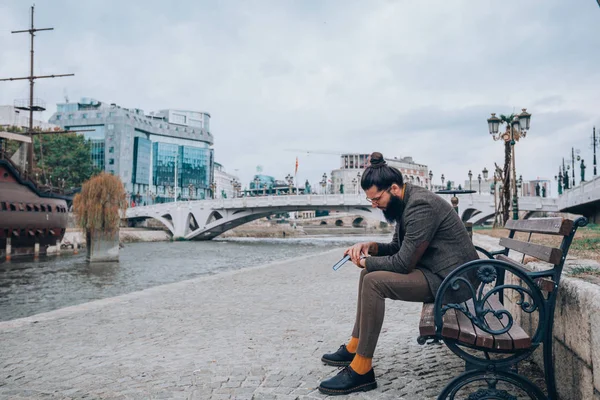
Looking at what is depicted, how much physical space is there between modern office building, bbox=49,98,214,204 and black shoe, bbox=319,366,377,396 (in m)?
71.9

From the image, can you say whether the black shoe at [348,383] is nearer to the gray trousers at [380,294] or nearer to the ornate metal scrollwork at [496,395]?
the gray trousers at [380,294]

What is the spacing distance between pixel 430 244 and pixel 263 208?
39627mm

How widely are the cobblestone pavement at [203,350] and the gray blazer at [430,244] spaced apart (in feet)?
2.25

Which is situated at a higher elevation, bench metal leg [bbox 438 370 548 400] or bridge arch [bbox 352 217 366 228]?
bench metal leg [bbox 438 370 548 400]

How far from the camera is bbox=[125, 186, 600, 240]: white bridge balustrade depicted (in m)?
33.0

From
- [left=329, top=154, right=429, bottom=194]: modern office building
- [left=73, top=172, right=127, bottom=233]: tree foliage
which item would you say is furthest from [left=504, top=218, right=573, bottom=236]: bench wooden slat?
[left=329, top=154, right=429, bottom=194]: modern office building

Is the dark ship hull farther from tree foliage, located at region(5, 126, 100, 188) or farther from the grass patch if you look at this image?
the grass patch

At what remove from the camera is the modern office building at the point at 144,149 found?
81.0 metres

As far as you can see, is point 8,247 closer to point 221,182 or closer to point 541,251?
point 541,251

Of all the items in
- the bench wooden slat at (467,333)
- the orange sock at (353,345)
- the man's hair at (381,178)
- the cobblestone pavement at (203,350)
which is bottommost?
the cobblestone pavement at (203,350)

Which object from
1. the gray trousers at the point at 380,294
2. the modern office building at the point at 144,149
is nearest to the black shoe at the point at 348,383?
the gray trousers at the point at 380,294

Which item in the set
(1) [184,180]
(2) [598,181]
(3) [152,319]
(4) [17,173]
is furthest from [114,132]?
(3) [152,319]

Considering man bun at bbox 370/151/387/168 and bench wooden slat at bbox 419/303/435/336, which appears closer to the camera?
bench wooden slat at bbox 419/303/435/336

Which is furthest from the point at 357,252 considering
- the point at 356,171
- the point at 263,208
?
the point at 356,171
